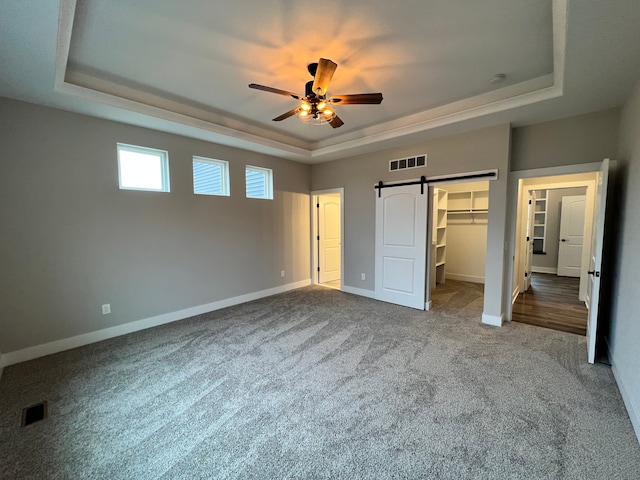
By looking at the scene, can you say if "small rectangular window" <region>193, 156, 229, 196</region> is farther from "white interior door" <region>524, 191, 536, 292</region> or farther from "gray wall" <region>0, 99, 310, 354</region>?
"white interior door" <region>524, 191, 536, 292</region>

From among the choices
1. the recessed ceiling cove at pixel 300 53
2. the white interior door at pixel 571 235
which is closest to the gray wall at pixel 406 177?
the recessed ceiling cove at pixel 300 53

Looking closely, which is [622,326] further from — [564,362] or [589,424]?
[589,424]

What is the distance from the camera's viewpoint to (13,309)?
8.97ft

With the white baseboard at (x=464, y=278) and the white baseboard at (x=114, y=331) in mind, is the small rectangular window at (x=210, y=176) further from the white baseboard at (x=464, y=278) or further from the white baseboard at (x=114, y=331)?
the white baseboard at (x=464, y=278)

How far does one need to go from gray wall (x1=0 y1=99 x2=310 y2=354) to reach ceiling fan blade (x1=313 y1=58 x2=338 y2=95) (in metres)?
2.54

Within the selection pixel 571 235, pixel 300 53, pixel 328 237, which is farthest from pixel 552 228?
pixel 300 53

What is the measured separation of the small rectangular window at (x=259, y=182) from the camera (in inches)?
189

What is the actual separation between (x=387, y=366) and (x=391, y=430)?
81 cm

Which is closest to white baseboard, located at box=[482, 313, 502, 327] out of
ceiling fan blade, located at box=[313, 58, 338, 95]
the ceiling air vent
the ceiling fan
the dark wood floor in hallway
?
the dark wood floor in hallway

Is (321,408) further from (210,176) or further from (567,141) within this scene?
(567,141)

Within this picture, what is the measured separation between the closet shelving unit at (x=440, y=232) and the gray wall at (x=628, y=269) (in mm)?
2715

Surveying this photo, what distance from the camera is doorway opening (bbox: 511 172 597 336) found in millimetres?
4035

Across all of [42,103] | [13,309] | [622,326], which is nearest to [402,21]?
[622,326]

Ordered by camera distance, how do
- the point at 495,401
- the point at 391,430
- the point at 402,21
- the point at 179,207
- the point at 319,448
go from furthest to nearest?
the point at 179,207, the point at 495,401, the point at 402,21, the point at 391,430, the point at 319,448
